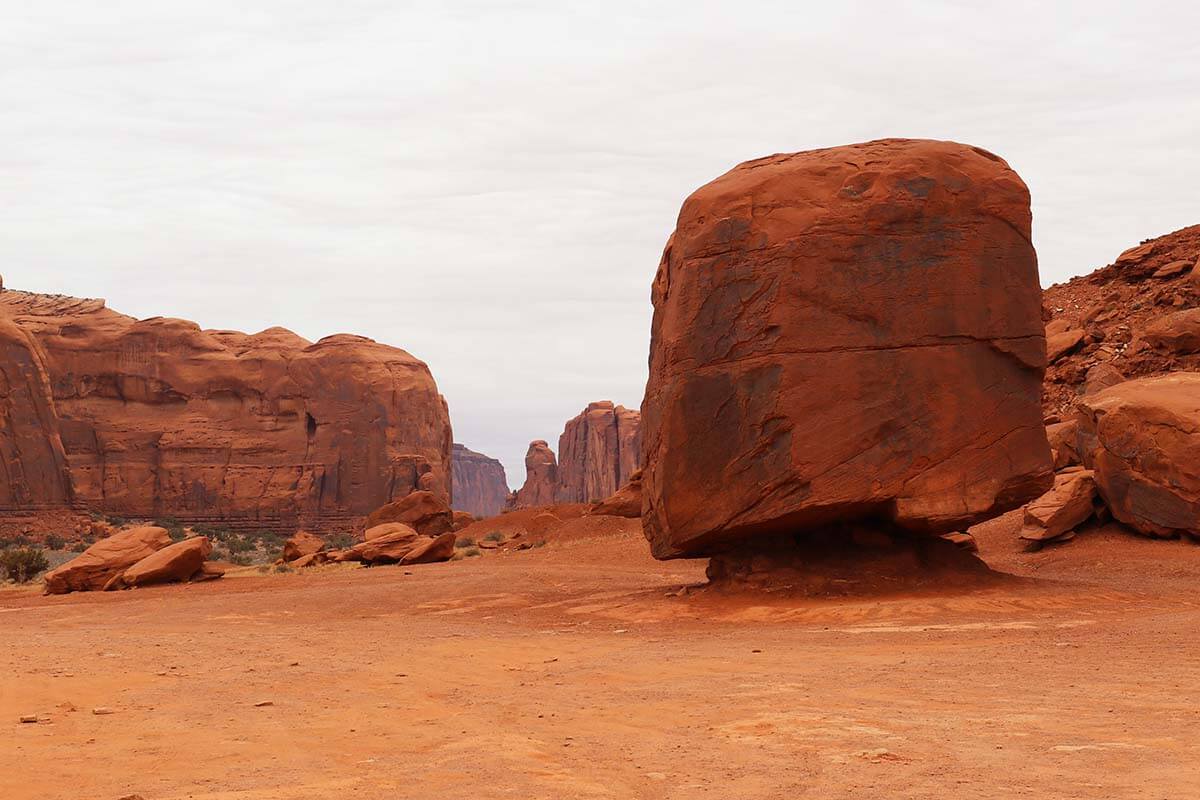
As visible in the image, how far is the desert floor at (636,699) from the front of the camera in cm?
574

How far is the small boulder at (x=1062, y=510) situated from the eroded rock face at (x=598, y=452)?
78130 millimetres

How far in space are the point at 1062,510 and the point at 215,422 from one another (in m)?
51.7

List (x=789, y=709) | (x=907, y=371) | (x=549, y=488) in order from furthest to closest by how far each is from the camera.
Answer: (x=549, y=488) → (x=907, y=371) → (x=789, y=709)

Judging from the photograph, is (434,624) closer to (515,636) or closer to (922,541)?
(515,636)

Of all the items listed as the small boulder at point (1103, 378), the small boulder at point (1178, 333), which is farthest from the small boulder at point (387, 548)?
the small boulder at point (1178, 333)

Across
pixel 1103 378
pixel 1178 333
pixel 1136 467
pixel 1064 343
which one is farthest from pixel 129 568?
pixel 1064 343

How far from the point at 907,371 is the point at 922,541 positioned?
2667mm

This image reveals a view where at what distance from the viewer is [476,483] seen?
164 metres

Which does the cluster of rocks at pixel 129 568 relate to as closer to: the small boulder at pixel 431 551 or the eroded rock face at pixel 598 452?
the small boulder at pixel 431 551

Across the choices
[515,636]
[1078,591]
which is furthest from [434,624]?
[1078,591]

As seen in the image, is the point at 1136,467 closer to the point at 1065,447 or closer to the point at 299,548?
the point at 1065,447

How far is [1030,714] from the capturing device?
278 inches

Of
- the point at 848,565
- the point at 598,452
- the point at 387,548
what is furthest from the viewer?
the point at 598,452

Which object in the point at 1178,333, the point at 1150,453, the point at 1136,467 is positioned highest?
the point at 1178,333
